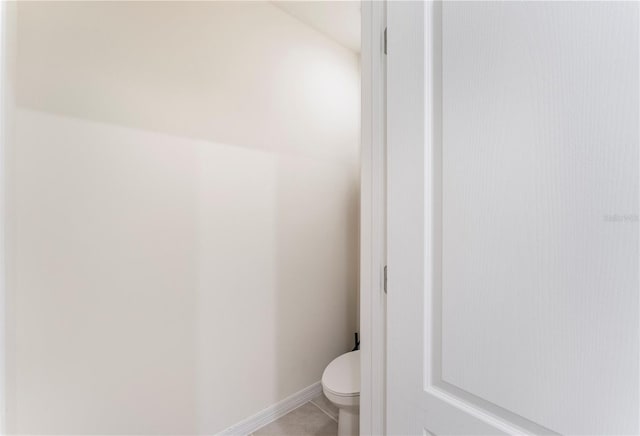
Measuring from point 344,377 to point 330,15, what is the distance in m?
2.16

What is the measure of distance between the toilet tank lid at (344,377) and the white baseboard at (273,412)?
44 centimetres

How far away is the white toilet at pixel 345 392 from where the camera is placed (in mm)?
1509

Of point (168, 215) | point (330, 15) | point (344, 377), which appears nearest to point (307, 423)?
point (344, 377)

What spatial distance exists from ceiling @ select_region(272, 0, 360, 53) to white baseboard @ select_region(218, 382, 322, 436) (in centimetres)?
243

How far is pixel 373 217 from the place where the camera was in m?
0.88

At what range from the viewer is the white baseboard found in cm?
173

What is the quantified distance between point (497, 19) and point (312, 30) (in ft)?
5.78

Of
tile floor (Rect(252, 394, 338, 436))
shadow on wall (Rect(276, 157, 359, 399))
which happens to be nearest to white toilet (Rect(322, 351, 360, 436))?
tile floor (Rect(252, 394, 338, 436))

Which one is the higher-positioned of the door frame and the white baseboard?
the door frame

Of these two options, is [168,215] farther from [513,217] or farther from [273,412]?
[513,217]

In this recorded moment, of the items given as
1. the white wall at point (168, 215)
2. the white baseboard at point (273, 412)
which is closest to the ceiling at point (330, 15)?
the white wall at point (168, 215)

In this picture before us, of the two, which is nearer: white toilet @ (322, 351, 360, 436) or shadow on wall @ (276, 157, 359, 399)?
white toilet @ (322, 351, 360, 436)

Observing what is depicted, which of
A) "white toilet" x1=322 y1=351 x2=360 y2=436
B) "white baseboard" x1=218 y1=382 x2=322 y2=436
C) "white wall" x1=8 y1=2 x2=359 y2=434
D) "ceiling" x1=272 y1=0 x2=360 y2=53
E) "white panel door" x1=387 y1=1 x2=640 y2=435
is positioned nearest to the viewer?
"white panel door" x1=387 y1=1 x2=640 y2=435

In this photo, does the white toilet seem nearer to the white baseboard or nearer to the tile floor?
the tile floor
